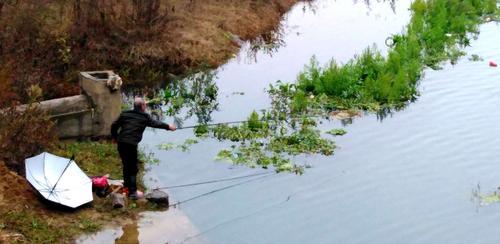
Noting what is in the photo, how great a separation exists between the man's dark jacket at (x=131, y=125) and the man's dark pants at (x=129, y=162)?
0.30ft

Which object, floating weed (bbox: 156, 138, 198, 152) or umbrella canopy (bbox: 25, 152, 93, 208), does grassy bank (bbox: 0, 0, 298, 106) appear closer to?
umbrella canopy (bbox: 25, 152, 93, 208)

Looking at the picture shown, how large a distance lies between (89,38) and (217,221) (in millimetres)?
8675

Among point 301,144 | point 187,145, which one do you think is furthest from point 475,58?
point 187,145

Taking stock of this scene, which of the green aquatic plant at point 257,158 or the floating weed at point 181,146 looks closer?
the green aquatic plant at point 257,158

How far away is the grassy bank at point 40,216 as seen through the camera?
899 centimetres

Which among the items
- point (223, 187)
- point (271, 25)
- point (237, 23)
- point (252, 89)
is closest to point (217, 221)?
point (223, 187)

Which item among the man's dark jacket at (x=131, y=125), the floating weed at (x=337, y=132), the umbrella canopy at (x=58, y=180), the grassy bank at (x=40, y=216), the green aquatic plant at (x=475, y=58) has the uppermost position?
the green aquatic plant at (x=475, y=58)

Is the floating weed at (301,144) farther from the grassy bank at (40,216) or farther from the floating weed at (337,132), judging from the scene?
the grassy bank at (40,216)

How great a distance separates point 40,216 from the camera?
9.51m

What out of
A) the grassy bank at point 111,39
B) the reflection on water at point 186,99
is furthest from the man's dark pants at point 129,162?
the reflection on water at point 186,99

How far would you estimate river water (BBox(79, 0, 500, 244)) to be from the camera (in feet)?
32.6

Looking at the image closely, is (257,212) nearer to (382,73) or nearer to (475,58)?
(382,73)

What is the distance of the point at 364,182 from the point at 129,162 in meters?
4.06

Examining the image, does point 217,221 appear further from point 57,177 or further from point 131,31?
point 131,31
